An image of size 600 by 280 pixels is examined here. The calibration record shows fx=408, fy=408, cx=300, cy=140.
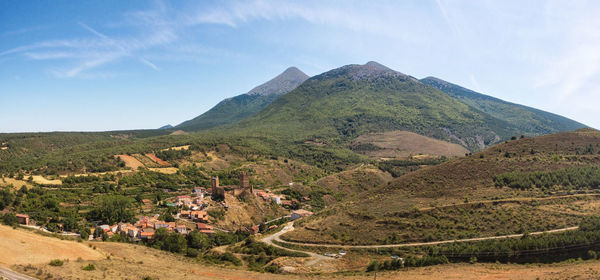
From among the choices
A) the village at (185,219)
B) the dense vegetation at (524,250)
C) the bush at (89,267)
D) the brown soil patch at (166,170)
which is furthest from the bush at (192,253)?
the brown soil patch at (166,170)

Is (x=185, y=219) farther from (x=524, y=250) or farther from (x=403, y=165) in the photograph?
(x=403, y=165)

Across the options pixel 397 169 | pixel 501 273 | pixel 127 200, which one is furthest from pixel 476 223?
pixel 397 169

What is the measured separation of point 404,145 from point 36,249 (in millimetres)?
139951

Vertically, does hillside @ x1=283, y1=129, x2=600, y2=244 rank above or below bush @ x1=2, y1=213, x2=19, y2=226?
above

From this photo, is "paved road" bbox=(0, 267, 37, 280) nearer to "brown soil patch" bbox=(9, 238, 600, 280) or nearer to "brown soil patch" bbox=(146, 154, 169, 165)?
"brown soil patch" bbox=(9, 238, 600, 280)

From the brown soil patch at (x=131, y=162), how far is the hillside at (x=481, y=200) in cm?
5958

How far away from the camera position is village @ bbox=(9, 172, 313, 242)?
50.9m

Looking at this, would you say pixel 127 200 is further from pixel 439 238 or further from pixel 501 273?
pixel 501 273

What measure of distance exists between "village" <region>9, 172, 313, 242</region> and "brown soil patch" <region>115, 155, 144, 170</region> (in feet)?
88.8

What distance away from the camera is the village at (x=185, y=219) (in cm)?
5094

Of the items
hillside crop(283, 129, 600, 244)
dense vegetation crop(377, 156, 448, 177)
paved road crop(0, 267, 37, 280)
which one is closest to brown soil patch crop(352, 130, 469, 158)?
dense vegetation crop(377, 156, 448, 177)

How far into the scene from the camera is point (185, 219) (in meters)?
59.9

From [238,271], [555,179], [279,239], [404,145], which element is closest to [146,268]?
[238,271]

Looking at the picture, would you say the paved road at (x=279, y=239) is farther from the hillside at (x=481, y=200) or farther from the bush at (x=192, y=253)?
the bush at (x=192, y=253)
